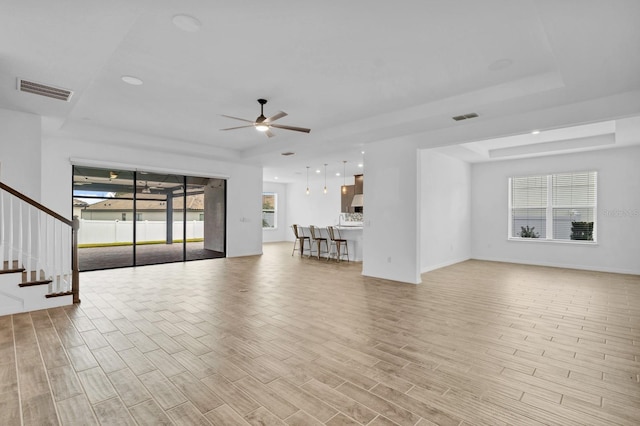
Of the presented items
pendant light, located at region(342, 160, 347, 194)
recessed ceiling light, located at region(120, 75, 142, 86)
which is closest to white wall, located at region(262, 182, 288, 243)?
pendant light, located at region(342, 160, 347, 194)

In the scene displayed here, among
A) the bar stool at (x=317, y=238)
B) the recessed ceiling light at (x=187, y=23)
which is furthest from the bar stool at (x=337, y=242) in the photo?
the recessed ceiling light at (x=187, y=23)

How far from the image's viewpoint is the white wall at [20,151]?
4605mm

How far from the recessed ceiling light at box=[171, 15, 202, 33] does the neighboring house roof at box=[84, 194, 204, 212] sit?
18.9 feet

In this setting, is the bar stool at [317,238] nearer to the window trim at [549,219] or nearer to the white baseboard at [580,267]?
the white baseboard at [580,267]

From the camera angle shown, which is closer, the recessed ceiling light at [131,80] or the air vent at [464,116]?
the recessed ceiling light at [131,80]

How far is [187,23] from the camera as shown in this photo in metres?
2.75

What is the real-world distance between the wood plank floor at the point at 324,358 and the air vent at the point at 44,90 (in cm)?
280

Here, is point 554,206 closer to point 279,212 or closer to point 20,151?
point 279,212

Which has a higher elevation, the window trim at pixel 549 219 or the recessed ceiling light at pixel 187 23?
the recessed ceiling light at pixel 187 23

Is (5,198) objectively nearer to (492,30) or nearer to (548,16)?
(492,30)

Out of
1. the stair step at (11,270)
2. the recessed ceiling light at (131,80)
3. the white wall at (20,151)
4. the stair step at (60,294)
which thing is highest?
the recessed ceiling light at (131,80)

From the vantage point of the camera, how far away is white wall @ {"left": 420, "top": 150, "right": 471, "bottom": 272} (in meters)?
6.96

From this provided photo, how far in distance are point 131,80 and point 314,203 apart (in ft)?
31.7

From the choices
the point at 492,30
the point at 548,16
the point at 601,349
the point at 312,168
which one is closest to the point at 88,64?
the point at 492,30
